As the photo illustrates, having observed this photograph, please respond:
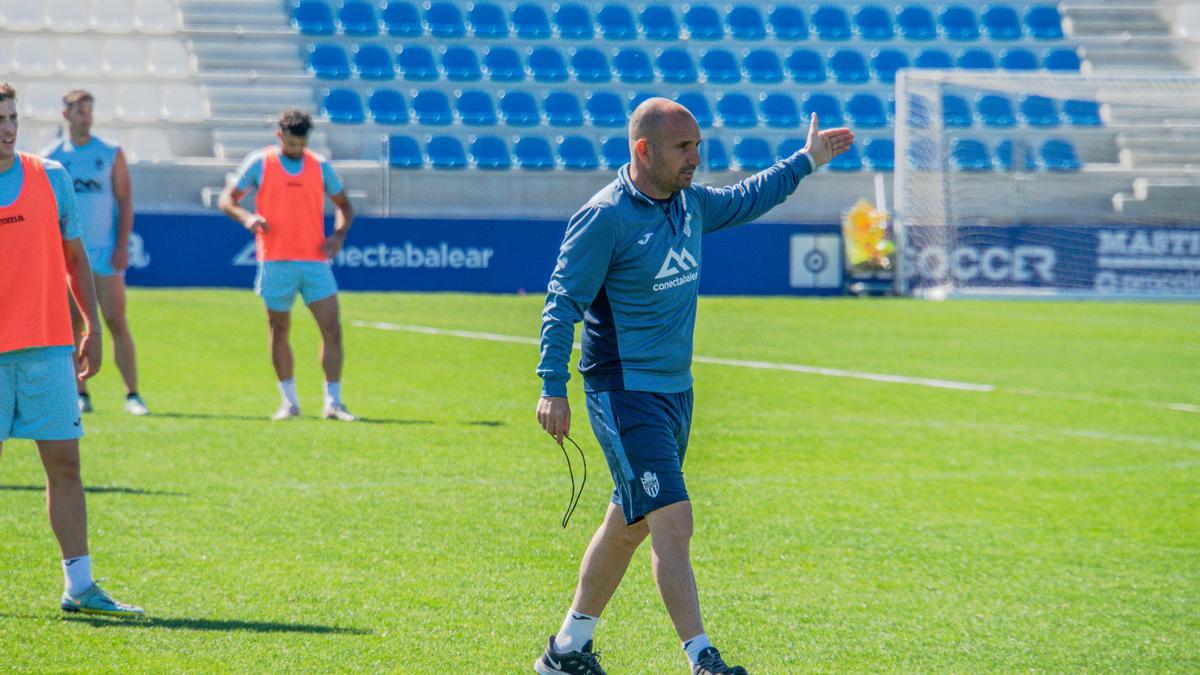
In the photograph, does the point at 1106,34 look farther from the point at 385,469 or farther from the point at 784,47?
the point at 385,469

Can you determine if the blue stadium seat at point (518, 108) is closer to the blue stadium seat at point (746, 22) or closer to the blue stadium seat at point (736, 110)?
the blue stadium seat at point (736, 110)

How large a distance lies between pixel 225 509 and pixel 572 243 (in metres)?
3.62

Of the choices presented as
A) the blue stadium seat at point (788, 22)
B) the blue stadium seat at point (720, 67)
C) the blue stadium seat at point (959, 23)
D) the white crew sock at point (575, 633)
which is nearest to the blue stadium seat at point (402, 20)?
the blue stadium seat at point (720, 67)

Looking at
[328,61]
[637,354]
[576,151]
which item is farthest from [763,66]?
[637,354]

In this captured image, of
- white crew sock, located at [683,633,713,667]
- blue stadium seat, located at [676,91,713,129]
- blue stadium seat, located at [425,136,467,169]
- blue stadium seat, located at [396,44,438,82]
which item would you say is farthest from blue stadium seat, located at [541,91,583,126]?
white crew sock, located at [683,633,713,667]

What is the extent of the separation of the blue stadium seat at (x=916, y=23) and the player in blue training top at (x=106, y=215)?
83.1ft

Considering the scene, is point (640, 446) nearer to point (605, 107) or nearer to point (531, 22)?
point (605, 107)

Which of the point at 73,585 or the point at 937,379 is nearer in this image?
the point at 73,585

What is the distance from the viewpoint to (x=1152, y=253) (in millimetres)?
26203

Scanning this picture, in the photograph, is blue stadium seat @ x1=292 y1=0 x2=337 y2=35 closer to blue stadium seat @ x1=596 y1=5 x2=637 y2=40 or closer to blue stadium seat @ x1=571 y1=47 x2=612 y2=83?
blue stadium seat @ x1=571 y1=47 x2=612 y2=83

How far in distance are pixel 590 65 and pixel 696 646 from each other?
94.2 ft

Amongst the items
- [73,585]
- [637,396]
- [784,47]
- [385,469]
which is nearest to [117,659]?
[73,585]

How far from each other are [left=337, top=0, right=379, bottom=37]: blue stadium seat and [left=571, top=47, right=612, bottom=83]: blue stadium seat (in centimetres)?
418

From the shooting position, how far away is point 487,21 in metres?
33.3
